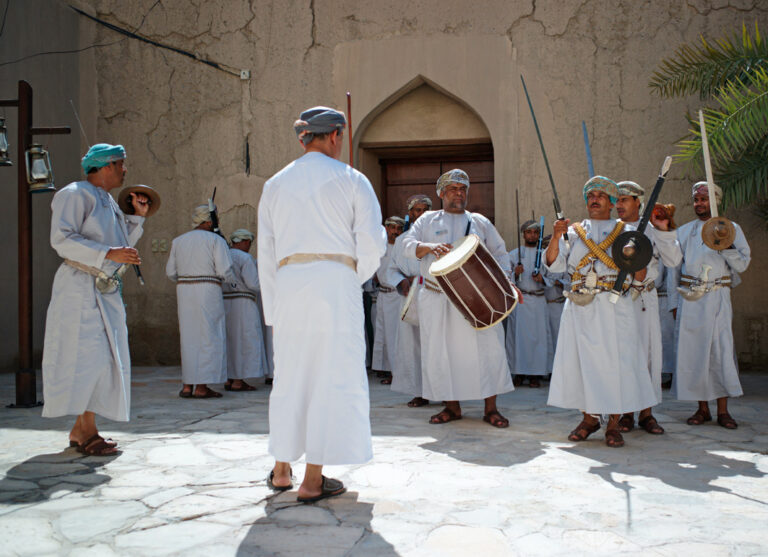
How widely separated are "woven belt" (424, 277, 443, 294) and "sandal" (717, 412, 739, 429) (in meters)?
2.21

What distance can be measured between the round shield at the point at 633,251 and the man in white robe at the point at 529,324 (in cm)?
350

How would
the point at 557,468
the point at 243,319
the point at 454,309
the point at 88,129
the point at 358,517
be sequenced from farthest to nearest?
the point at 88,129 < the point at 243,319 < the point at 454,309 < the point at 557,468 < the point at 358,517

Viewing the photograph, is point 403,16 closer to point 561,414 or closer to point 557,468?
point 561,414

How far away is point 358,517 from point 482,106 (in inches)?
270

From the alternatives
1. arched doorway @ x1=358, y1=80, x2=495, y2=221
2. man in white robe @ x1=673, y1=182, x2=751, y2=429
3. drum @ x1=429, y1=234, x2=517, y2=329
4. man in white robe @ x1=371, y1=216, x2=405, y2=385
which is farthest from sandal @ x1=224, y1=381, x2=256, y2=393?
man in white robe @ x1=673, y1=182, x2=751, y2=429

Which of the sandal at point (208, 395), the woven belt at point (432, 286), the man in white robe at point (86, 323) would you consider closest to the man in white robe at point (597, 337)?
the woven belt at point (432, 286)

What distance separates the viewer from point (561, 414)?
580 cm

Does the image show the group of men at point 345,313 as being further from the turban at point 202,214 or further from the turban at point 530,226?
the turban at point 530,226

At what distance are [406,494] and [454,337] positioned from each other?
2.16 m

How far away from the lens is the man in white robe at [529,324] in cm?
802

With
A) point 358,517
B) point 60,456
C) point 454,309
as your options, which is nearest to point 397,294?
point 454,309

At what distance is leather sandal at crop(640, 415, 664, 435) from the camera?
495cm

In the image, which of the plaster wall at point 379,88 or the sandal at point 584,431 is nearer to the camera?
the sandal at point 584,431

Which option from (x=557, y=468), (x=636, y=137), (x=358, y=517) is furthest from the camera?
(x=636, y=137)
